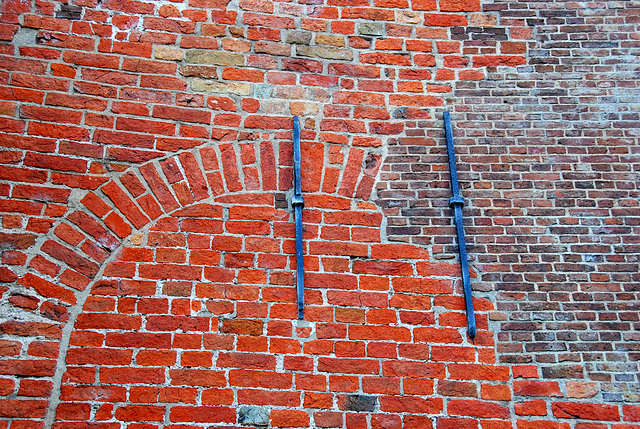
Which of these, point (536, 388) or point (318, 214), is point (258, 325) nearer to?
point (318, 214)

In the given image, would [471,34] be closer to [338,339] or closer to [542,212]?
[542,212]

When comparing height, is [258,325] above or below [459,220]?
below

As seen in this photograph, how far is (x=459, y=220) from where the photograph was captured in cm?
306

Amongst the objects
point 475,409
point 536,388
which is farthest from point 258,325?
point 536,388

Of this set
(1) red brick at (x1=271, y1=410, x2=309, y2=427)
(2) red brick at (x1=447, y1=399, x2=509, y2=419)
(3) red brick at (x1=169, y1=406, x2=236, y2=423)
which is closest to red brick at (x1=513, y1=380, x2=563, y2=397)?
(2) red brick at (x1=447, y1=399, x2=509, y2=419)

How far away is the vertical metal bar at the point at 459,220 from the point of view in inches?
113

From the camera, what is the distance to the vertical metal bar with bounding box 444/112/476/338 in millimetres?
2875

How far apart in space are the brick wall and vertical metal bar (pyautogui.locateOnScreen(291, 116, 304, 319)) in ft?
0.17

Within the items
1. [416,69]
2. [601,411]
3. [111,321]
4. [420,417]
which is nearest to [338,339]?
[420,417]

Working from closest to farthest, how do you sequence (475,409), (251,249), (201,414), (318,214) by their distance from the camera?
(201,414), (475,409), (251,249), (318,214)

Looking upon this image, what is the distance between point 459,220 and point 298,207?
93cm

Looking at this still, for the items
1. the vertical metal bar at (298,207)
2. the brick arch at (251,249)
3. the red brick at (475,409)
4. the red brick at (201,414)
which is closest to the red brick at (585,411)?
the red brick at (475,409)

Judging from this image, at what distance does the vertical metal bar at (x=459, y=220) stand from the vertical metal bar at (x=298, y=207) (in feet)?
2.93

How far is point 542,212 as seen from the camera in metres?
3.14
